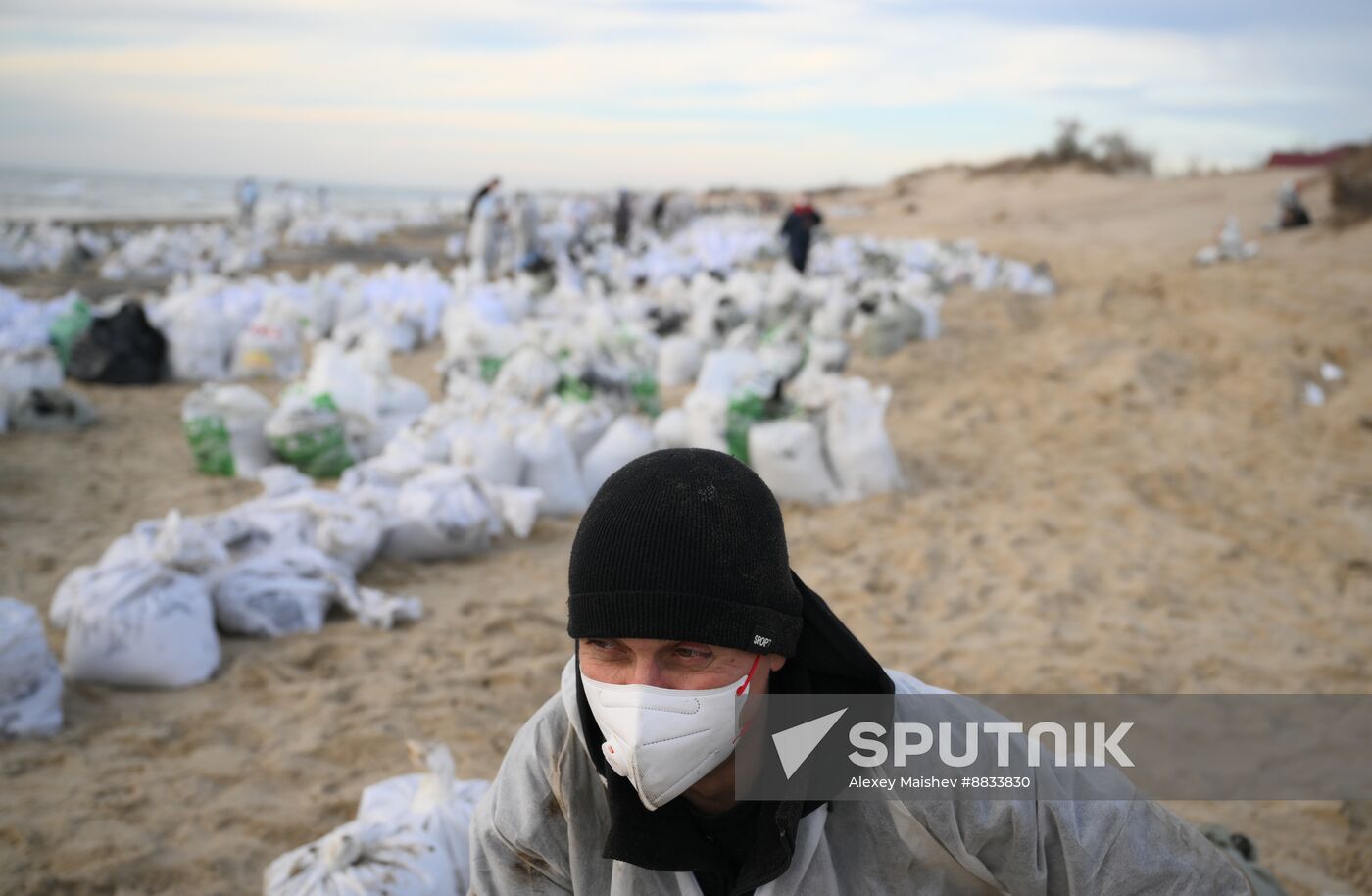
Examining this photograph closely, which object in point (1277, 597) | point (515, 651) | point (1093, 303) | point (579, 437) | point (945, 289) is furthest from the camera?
point (945, 289)

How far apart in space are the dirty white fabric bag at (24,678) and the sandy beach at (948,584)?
78 millimetres

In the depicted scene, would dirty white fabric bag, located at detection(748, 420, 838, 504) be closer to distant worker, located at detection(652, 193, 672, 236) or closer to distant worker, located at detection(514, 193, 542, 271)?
distant worker, located at detection(514, 193, 542, 271)

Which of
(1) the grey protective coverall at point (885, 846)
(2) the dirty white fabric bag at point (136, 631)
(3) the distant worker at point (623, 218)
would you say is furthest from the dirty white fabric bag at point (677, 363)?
(3) the distant worker at point (623, 218)

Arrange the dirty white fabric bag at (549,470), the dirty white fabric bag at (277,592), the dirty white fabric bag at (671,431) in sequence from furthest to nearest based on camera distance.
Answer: the dirty white fabric bag at (671,431) < the dirty white fabric bag at (549,470) < the dirty white fabric bag at (277,592)

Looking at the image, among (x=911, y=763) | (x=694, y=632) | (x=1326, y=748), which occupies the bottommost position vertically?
(x=1326, y=748)

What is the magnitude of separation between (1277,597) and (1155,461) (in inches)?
66.6

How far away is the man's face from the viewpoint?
1.11 m

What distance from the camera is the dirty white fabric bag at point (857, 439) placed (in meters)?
4.85

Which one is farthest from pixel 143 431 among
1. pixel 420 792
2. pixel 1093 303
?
pixel 1093 303

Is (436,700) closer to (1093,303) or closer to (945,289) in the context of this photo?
(1093,303)

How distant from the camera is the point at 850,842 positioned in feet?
3.83

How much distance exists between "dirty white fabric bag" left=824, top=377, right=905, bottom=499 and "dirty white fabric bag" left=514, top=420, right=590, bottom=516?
4.39 feet

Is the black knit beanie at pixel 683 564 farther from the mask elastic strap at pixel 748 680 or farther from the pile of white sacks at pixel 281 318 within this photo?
the pile of white sacks at pixel 281 318

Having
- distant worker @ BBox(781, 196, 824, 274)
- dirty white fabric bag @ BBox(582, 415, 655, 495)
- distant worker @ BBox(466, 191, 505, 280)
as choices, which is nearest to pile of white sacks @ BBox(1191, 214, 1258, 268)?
distant worker @ BBox(781, 196, 824, 274)
